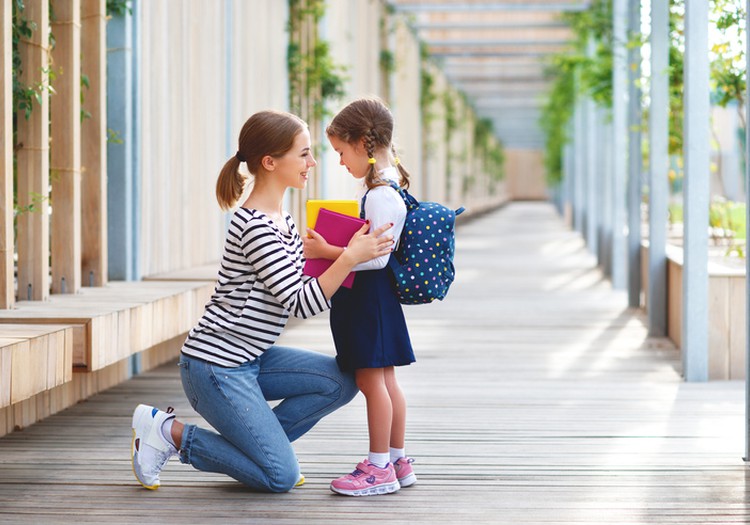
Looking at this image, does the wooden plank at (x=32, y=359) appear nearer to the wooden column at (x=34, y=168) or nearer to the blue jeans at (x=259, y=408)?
the blue jeans at (x=259, y=408)

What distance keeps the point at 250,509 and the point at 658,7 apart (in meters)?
4.56

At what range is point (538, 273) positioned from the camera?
11672mm

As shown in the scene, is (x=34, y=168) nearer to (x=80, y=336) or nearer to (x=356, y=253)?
(x=80, y=336)

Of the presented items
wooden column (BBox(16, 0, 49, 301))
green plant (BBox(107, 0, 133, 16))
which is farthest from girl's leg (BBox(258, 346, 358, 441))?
green plant (BBox(107, 0, 133, 16))

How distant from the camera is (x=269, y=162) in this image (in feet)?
10.8

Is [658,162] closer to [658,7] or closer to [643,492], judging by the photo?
[658,7]

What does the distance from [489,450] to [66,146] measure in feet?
6.74

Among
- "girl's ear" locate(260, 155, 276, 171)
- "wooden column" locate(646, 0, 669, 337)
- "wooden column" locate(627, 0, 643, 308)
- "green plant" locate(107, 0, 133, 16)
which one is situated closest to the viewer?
"girl's ear" locate(260, 155, 276, 171)

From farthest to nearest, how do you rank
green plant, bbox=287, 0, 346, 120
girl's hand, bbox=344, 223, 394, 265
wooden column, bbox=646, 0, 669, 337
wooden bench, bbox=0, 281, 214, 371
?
→ green plant, bbox=287, 0, 346, 120, wooden column, bbox=646, 0, 669, 337, wooden bench, bbox=0, 281, 214, 371, girl's hand, bbox=344, 223, 394, 265

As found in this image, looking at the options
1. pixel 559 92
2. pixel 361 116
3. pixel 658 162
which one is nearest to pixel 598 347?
pixel 658 162

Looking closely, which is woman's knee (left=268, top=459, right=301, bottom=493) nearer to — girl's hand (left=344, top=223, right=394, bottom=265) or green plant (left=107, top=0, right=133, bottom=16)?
girl's hand (left=344, top=223, right=394, bottom=265)

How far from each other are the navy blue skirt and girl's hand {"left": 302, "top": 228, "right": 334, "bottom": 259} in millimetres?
126

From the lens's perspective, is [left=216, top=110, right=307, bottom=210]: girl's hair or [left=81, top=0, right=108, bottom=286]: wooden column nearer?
[left=216, top=110, right=307, bottom=210]: girl's hair

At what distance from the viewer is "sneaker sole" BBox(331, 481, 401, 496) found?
130 inches
